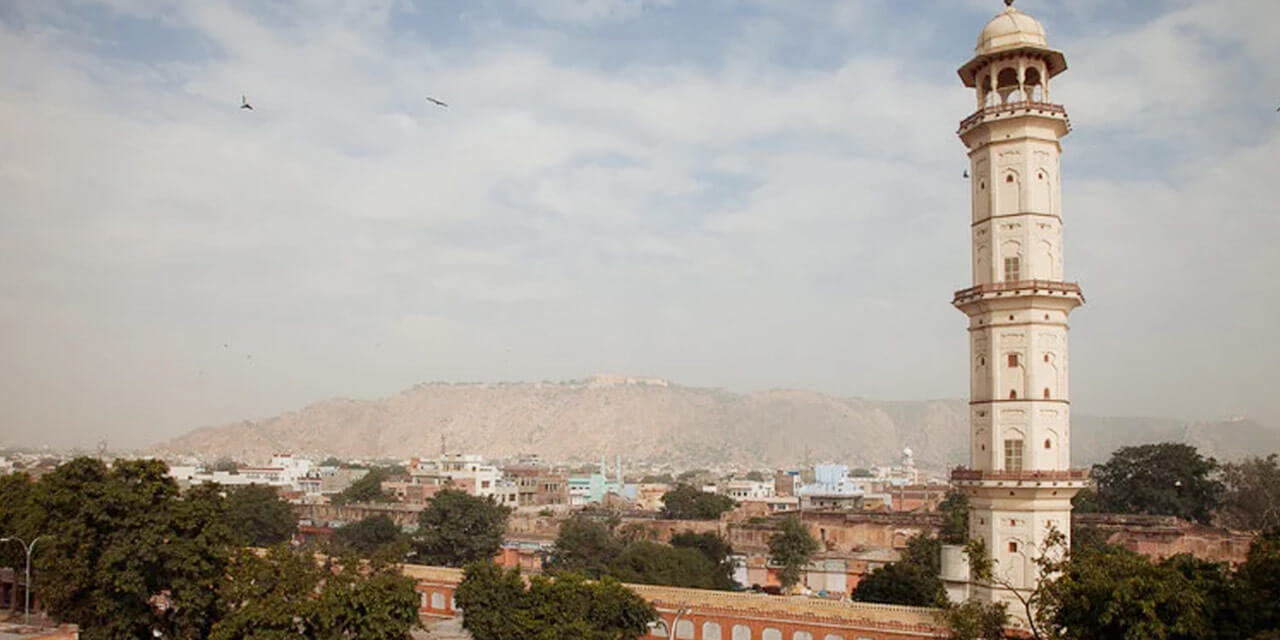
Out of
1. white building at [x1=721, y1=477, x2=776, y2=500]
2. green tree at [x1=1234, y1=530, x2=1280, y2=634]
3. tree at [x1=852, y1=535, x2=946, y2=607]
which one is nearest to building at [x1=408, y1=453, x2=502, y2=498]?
white building at [x1=721, y1=477, x2=776, y2=500]

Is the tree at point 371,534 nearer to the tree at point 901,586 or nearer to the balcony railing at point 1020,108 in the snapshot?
the tree at point 901,586

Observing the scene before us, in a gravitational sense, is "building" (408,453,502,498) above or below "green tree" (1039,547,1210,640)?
below

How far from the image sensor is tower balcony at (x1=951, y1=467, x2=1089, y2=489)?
2845 cm

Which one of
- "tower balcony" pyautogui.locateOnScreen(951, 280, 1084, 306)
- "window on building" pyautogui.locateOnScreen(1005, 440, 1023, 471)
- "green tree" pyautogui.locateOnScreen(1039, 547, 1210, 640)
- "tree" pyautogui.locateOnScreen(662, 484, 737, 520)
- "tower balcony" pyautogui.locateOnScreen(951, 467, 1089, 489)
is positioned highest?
"tower balcony" pyautogui.locateOnScreen(951, 280, 1084, 306)

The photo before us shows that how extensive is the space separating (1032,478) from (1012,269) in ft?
18.6

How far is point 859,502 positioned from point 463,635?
6928 cm

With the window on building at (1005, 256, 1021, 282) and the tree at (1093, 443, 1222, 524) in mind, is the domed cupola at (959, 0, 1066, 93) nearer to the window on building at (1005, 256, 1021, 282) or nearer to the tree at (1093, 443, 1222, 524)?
the window on building at (1005, 256, 1021, 282)

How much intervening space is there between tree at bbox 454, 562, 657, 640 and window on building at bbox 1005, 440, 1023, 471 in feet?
38.4

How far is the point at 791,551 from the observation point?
60.6 meters

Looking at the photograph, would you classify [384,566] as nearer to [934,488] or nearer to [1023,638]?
[1023,638]

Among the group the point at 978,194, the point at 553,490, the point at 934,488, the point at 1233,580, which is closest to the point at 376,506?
the point at 553,490

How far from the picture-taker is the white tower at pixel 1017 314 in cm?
2881

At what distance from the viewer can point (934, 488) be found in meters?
124

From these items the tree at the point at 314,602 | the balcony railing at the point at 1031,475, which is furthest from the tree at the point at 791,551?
the tree at the point at 314,602
